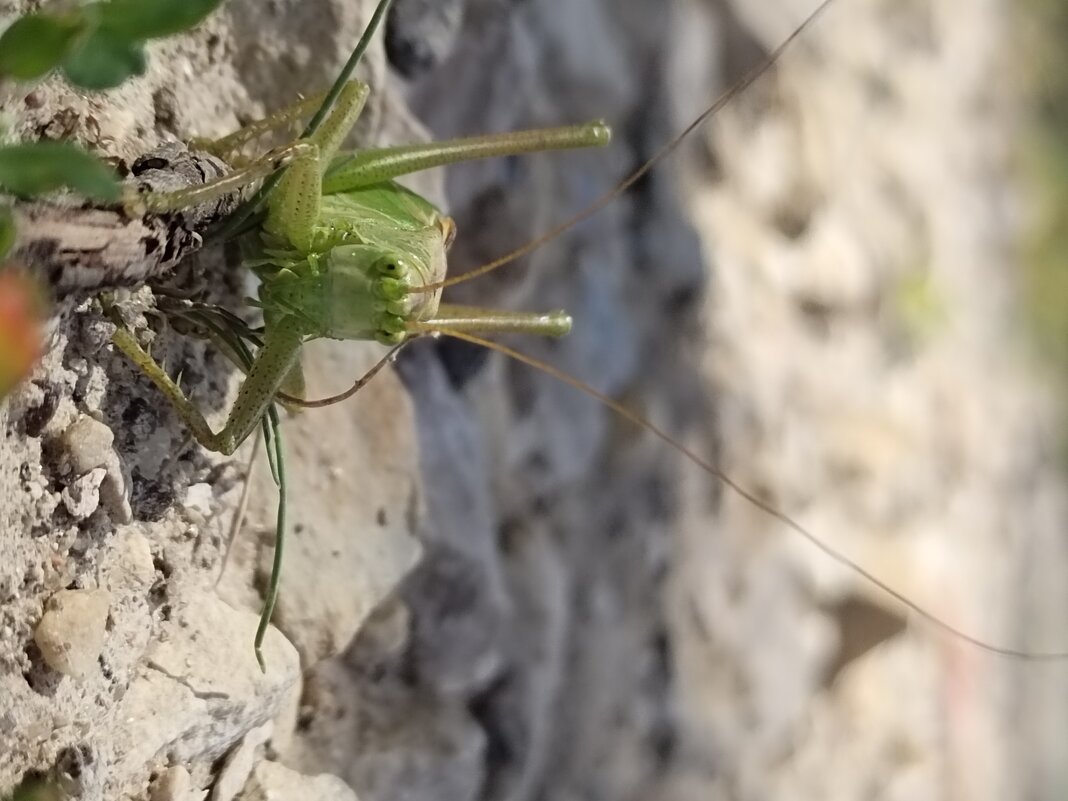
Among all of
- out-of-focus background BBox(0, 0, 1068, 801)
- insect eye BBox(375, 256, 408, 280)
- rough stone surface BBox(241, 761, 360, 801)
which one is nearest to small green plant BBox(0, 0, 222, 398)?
out-of-focus background BBox(0, 0, 1068, 801)

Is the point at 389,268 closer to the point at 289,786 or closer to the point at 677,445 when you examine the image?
the point at 677,445

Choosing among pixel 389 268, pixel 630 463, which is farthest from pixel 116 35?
pixel 630 463

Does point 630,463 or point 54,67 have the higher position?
point 630,463

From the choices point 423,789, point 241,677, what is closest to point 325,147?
point 241,677

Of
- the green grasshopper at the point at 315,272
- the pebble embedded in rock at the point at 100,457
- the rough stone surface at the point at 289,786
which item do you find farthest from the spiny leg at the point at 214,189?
the rough stone surface at the point at 289,786

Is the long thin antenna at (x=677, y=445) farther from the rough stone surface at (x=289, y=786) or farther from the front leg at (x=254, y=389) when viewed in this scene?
the rough stone surface at (x=289, y=786)

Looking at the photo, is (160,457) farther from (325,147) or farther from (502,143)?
(502,143)
